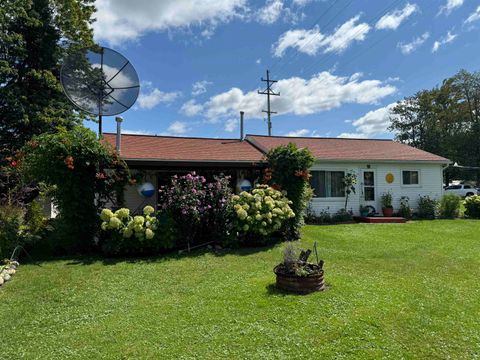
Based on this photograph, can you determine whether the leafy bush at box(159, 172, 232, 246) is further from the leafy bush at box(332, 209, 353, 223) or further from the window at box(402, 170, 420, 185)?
the window at box(402, 170, 420, 185)

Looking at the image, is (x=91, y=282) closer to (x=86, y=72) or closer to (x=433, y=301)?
(x=433, y=301)

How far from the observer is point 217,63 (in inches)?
630

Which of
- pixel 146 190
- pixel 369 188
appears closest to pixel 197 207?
pixel 146 190

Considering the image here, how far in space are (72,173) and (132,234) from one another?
1943mm

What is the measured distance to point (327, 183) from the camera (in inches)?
559

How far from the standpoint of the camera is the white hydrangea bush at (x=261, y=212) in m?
8.24

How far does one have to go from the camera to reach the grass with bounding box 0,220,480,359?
3.26 m

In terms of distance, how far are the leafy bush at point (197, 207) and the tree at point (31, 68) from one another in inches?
357

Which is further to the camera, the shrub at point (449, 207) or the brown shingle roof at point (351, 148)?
the shrub at point (449, 207)

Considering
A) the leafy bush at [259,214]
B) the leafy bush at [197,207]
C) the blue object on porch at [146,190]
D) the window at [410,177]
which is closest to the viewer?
the leafy bush at [197,207]

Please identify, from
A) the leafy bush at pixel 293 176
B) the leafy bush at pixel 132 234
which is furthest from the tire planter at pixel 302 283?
the leafy bush at pixel 293 176

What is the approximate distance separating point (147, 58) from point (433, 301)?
Result: 1213 centimetres

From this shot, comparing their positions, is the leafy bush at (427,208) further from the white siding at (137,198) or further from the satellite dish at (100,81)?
the satellite dish at (100,81)

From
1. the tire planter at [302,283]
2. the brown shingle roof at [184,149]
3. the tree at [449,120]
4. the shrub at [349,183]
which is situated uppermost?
the tree at [449,120]
